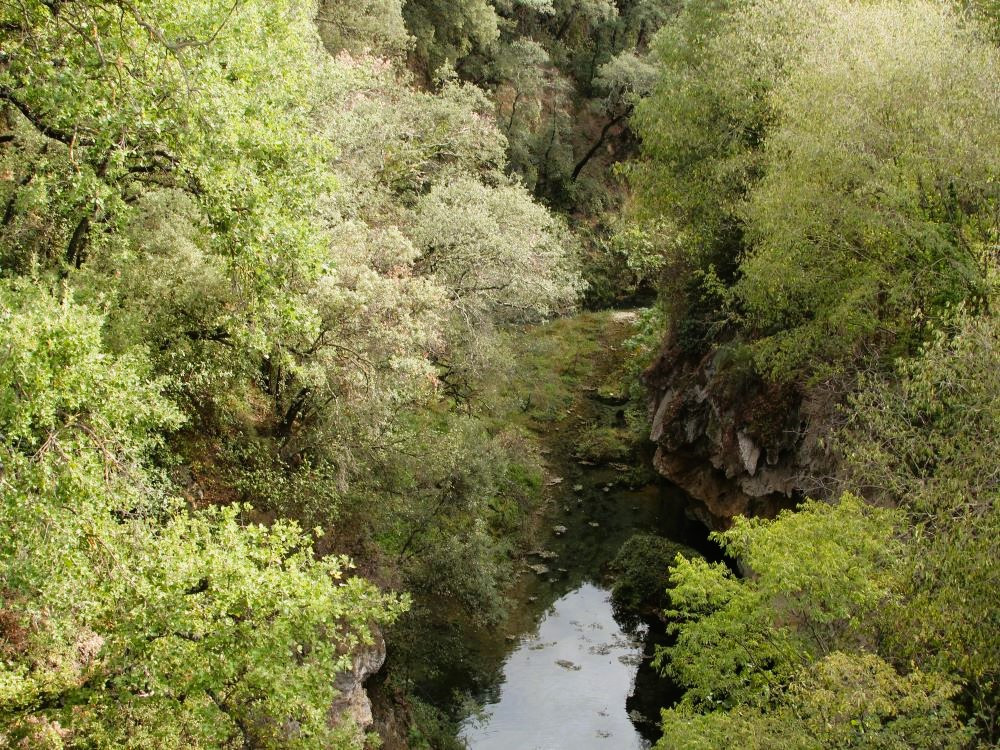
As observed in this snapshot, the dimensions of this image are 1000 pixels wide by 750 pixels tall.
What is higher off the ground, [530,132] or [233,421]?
[530,132]

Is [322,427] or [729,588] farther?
[322,427]

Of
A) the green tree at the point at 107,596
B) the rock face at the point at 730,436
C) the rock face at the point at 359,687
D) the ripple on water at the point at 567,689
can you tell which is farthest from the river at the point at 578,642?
the green tree at the point at 107,596

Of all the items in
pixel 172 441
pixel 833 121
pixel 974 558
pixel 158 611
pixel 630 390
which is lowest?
pixel 630 390

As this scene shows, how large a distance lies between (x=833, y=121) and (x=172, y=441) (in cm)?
1804

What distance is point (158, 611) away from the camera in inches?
401

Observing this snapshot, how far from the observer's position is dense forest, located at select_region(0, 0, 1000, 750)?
10477 millimetres

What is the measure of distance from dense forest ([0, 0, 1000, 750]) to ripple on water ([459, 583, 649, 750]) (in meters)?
1.54

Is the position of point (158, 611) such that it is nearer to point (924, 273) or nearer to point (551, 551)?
point (924, 273)

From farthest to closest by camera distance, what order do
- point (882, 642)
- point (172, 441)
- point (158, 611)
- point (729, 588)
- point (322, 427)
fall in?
point (322, 427)
point (172, 441)
point (729, 588)
point (882, 642)
point (158, 611)

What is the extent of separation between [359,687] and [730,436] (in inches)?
669

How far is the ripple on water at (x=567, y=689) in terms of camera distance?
22.9 metres

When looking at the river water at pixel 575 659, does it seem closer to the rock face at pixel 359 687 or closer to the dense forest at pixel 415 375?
the dense forest at pixel 415 375

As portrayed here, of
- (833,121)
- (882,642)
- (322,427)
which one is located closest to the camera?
(882,642)

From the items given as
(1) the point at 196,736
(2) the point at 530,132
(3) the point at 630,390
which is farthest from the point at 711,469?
(2) the point at 530,132
